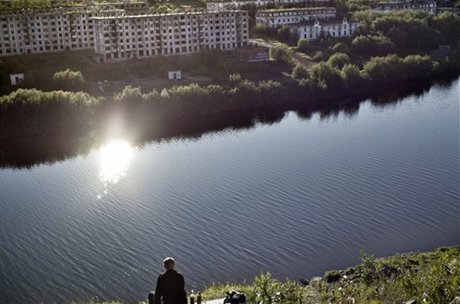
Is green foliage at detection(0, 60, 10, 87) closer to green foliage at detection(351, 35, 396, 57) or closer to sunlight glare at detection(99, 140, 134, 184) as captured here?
sunlight glare at detection(99, 140, 134, 184)

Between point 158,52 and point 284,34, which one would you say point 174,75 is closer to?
point 158,52

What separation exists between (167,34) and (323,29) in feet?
29.7

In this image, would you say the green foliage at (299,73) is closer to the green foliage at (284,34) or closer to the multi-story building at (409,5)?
the green foliage at (284,34)

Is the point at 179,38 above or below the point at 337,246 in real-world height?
above

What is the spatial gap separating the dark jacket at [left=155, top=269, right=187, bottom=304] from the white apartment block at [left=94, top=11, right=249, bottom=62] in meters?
22.9

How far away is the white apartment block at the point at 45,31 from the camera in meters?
27.5

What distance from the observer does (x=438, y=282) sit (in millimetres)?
5898

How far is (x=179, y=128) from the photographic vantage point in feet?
68.5

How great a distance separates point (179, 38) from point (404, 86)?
1012 cm

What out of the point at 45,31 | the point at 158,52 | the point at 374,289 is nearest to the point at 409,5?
the point at 158,52

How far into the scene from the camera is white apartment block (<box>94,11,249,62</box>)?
89.0 ft

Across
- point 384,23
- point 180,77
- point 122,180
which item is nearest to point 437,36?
point 384,23

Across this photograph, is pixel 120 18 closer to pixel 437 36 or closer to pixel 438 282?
pixel 437 36

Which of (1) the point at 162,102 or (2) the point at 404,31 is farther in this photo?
(2) the point at 404,31
